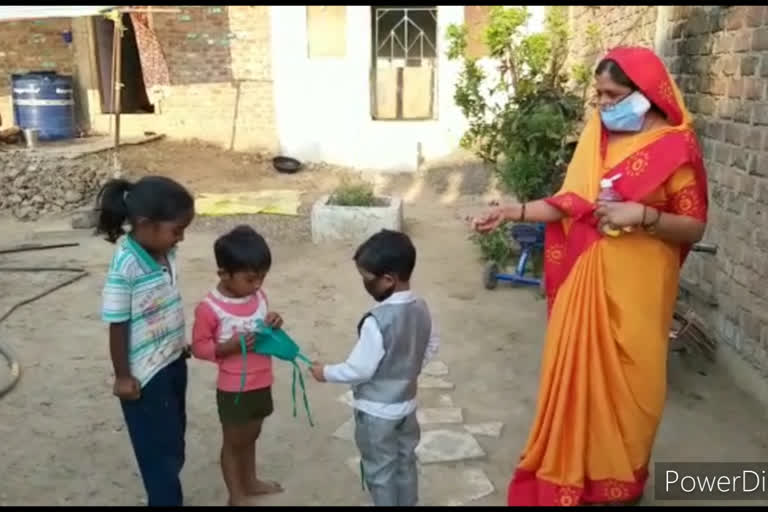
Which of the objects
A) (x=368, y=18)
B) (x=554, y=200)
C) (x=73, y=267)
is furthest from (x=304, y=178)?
(x=554, y=200)

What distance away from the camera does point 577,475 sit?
2.50m

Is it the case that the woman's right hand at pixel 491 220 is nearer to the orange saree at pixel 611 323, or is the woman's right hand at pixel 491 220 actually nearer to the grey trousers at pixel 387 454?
the orange saree at pixel 611 323

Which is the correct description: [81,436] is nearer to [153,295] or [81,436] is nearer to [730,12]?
[153,295]

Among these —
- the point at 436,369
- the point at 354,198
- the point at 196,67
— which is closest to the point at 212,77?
the point at 196,67

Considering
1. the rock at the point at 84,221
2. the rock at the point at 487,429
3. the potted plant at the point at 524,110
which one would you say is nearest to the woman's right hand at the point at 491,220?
the rock at the point at 487,429

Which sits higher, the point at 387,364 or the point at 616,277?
the point at 616,277

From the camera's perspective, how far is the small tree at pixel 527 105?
5922 mm

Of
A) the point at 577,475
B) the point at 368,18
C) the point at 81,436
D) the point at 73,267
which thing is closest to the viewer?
the point at 577,475

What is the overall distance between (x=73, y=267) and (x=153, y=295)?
4562 mm

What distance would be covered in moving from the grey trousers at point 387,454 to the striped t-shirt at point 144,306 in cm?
68

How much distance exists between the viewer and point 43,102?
10.9m

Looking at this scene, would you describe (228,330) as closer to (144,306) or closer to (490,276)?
(144,306)

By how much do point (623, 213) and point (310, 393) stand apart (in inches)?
85.3

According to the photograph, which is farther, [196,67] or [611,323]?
[196,67]
